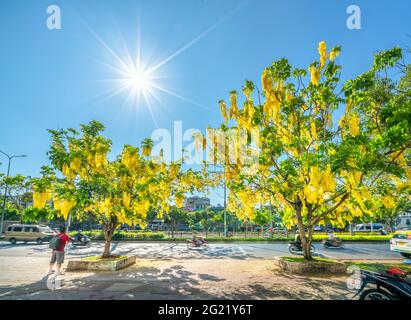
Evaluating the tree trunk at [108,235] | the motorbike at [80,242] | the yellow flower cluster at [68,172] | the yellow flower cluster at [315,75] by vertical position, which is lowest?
the motorbike at [80,242]


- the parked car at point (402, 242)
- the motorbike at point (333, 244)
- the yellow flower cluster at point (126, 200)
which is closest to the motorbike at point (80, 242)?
the yellow flower cluster at point (126, 200)

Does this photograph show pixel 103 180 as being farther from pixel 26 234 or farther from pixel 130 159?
pixel 26 234

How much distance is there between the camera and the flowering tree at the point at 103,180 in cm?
940

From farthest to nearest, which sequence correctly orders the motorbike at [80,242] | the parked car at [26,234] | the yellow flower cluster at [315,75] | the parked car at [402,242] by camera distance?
the parked car at [26,234] → the motorbike at [80,242] → the parked car at [402,242] → the yellow flower cluster at [315,75]

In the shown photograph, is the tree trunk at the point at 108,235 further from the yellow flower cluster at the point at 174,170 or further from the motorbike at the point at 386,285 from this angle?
the motorbike at the point at 386,285

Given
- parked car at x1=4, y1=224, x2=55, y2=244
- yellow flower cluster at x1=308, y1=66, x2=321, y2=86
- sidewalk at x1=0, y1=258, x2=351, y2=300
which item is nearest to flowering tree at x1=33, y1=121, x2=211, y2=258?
sidewalk at x1=0, y1=258, x2=351, y2=300

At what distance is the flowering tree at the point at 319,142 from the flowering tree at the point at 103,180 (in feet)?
10.9

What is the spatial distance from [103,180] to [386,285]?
9.02 meters

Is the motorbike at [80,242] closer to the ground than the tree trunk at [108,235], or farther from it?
closer to the ground

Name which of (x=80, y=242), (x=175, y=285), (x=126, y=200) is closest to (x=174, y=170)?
(x=126, y=200)

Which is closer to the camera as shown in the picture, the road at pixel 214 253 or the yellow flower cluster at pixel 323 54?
the yellow flower cluster at pixel 323 54
